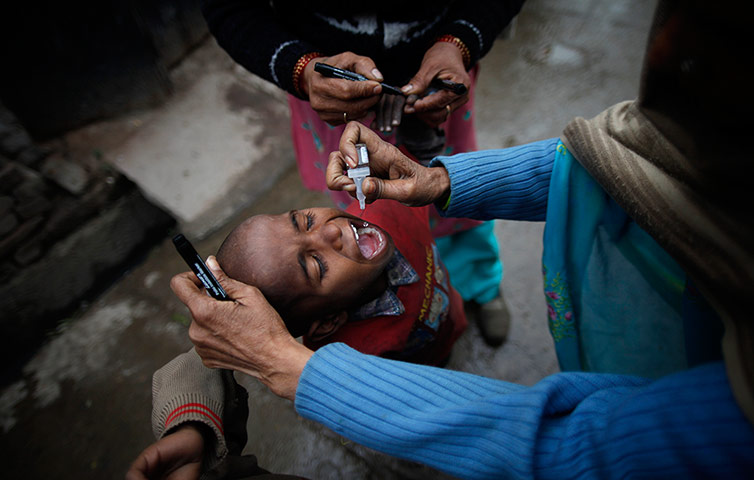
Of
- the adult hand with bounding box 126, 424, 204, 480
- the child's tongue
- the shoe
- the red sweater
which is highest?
the adult hand with bounding box 126, 424, 204, 480

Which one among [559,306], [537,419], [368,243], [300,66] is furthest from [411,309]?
[300,66]

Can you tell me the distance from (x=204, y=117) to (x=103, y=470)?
2628 millimetres

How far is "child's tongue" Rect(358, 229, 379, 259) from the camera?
5.05 ft

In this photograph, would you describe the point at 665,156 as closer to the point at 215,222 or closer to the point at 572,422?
the point at 572,422

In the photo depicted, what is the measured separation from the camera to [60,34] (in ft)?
9.25

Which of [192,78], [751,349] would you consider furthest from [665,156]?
[192,78]

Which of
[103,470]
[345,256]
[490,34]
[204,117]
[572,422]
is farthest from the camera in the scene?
[204,117]

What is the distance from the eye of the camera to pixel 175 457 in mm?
991

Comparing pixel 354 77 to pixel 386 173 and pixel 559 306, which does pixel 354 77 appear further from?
pixel 559 306

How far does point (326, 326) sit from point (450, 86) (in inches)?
37.6

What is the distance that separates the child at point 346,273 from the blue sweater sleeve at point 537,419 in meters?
0.36

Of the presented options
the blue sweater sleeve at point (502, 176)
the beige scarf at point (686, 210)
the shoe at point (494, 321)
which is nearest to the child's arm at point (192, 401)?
the blue sweater sleeve at point (502, 176)

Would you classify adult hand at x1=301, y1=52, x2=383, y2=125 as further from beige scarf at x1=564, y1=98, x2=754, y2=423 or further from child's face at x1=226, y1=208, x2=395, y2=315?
beige scarf at x1=564, y1=98, x2=754, y2=423

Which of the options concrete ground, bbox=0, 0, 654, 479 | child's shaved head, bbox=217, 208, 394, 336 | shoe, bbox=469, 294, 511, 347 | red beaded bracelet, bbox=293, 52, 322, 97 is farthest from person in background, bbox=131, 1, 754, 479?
concrete ground, bbox=0, 0, 654, 479
